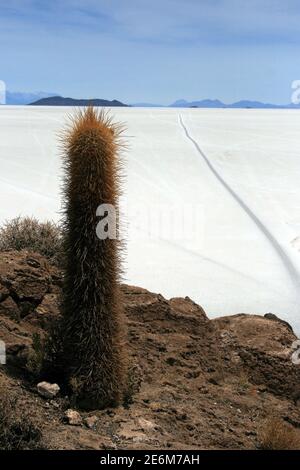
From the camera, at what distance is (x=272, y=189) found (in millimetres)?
17984

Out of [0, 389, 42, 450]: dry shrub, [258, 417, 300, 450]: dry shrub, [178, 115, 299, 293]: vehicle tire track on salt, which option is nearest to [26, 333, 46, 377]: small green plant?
[0, 389, 42, 450]: dry shrub

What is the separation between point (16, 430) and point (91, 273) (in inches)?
50.5

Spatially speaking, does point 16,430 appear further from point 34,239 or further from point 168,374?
point 34,239

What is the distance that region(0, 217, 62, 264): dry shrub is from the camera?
698 centimetres

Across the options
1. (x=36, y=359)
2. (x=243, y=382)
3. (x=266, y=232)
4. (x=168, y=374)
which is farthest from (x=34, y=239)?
(x=266, y=232)

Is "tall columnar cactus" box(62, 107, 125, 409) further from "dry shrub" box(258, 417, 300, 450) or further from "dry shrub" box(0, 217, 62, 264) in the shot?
"dry shrub" box(0, 217, 62, 264)

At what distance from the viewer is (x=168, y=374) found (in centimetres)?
550

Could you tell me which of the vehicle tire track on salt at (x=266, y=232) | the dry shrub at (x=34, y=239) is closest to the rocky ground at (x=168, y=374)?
the dry shrub at (x=34, y=239)

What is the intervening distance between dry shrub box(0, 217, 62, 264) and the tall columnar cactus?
225cm

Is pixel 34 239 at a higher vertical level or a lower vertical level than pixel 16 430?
higher

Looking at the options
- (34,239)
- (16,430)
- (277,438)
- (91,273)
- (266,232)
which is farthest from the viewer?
(266,232)

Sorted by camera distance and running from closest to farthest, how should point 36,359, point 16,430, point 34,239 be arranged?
point 16,430, point 36,359, point 34,239

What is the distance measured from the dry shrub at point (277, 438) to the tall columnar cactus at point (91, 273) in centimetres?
107

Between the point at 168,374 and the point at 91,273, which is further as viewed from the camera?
the point at 168,374
